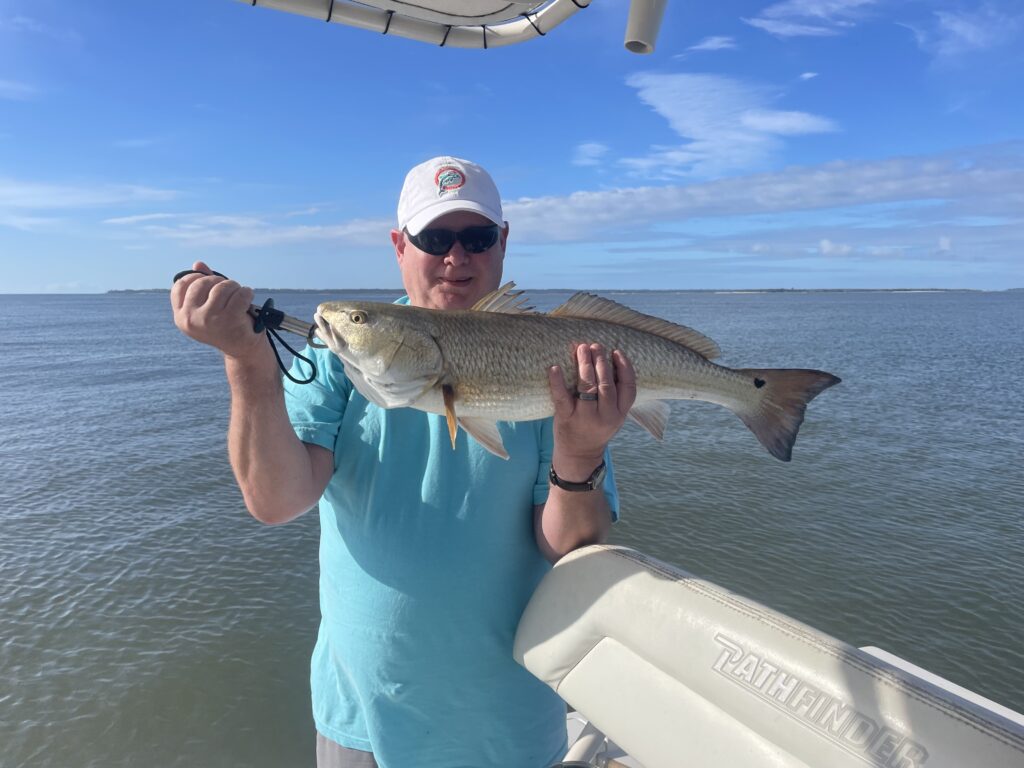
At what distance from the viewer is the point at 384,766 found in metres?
2.81

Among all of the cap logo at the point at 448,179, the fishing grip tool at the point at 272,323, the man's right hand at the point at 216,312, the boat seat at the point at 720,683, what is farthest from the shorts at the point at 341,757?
the cap logo at the point at 448,179

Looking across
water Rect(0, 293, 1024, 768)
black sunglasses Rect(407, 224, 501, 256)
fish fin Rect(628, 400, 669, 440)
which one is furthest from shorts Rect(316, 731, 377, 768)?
water Rect(0, 293, 1024, 768)

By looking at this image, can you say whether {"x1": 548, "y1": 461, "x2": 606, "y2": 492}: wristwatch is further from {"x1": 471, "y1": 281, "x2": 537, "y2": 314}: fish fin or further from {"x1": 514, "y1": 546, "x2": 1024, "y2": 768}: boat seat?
{"x1": 471, "y1": 281, "x2": 537, "y2": 314}: fish fin

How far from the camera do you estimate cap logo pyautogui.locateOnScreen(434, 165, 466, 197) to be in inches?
118

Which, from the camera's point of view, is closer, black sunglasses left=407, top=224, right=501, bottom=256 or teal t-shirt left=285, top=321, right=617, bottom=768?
teal t-shirt left=285, top=321, right=617, bottom=768

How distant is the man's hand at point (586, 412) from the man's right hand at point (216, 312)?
49.9 inches

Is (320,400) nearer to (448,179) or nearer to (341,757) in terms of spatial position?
(448,179)

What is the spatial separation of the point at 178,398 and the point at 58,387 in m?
7.35

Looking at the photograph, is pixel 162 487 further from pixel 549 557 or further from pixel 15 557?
pixel 549 557

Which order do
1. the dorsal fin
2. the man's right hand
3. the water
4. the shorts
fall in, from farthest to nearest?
the water
the dorsal fin
the shorts
the man's right hand

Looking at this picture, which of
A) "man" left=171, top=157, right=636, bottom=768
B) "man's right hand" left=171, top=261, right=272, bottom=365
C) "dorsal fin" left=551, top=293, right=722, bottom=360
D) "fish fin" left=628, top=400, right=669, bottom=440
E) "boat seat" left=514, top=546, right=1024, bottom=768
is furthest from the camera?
"fish fin" left=628, top=400, right=669, bottom=440

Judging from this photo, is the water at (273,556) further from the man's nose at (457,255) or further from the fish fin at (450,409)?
the man's nose at (457,255)

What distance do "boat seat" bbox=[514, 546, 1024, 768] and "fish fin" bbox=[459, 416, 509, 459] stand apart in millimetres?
754

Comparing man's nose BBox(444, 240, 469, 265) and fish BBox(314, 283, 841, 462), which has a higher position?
man's nose BBox(444, 240, 469, 265)
